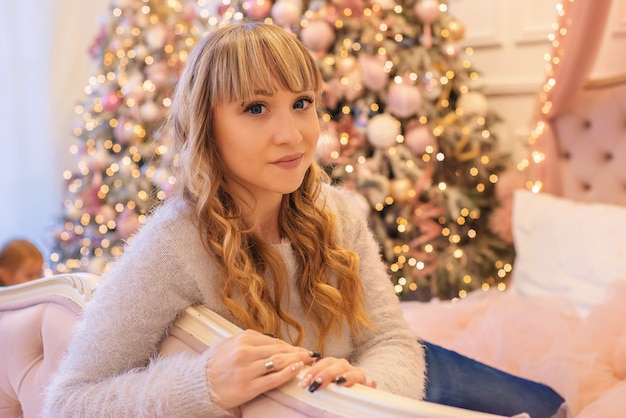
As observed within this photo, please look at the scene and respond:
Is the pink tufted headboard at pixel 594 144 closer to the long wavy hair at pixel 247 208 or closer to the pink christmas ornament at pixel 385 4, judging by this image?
the pink christmas ornament at pixel 385 4

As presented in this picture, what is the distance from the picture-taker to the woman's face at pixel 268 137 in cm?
124

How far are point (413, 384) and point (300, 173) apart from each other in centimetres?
42

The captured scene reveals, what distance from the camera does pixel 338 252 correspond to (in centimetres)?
143

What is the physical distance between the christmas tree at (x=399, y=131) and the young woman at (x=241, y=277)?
1.86 metres

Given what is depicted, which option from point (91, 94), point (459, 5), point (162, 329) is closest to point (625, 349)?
point (162, 329)

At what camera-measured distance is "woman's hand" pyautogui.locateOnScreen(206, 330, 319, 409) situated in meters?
1.01

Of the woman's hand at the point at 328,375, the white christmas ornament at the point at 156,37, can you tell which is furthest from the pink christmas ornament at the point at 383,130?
the woman's hand at the point at 328,375

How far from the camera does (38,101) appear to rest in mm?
4711

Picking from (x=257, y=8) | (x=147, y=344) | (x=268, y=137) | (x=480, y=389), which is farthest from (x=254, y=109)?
(x=257, y=8)

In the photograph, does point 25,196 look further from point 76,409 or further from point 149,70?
point 76,409

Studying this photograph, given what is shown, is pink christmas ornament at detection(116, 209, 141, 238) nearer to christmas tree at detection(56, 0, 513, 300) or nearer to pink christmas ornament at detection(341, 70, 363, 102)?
christmas tree at detection(56, 0, 513, 300)

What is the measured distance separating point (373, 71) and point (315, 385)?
8.65ft

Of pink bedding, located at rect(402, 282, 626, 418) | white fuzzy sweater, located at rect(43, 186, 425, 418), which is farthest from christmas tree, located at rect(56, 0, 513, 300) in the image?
white fuzzy sweater, located at rect(43, 186, 425, 418)

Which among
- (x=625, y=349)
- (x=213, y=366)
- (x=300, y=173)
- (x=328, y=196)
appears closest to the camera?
(x=213, y=366)
